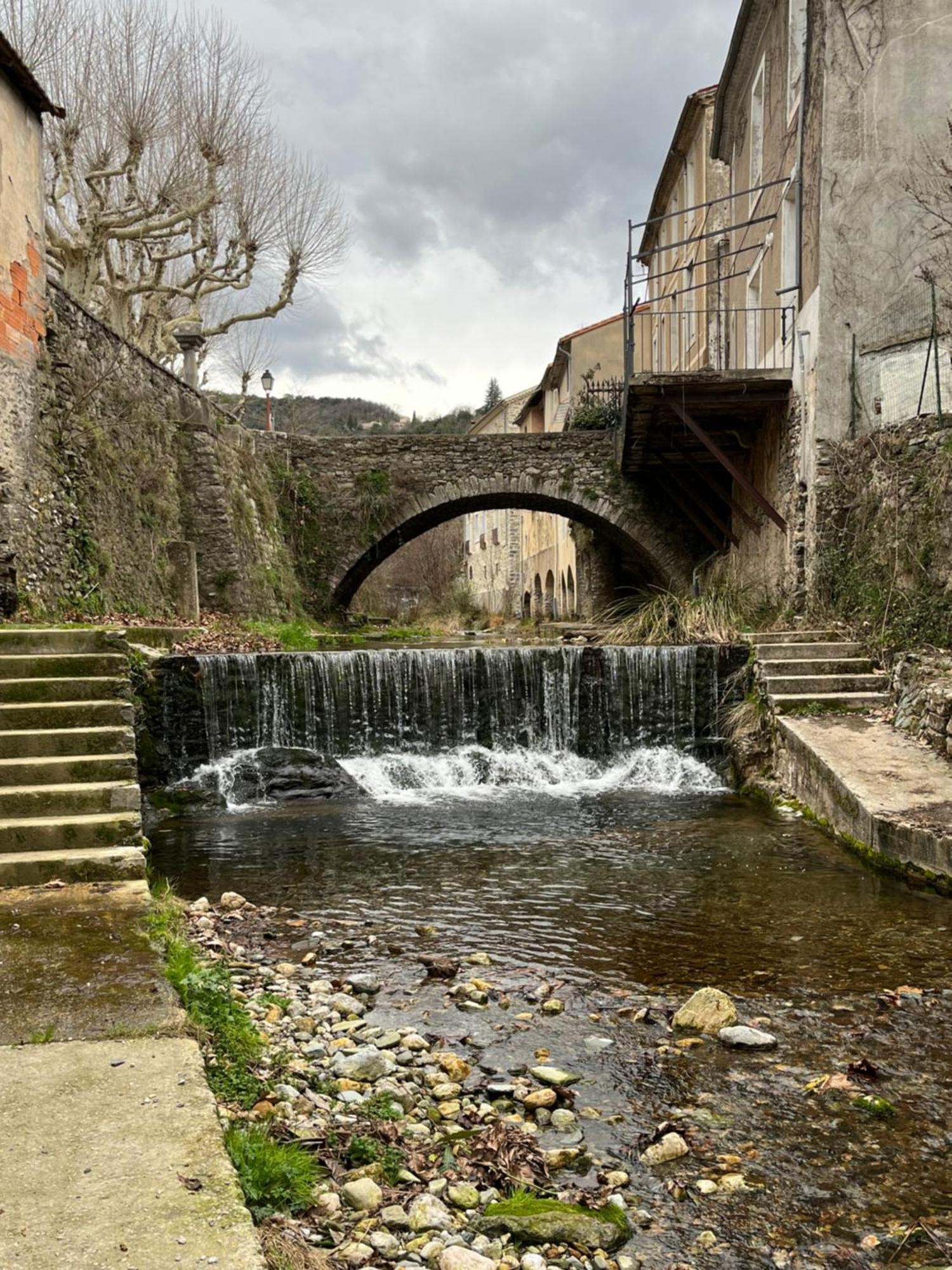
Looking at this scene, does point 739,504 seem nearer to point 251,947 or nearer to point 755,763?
point 755,763

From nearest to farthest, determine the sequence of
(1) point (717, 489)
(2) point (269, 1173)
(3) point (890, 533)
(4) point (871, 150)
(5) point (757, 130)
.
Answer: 1. (2) point (269, 1173)
2. (3) point (890, 533)
3. (4) point (871, 150)
4. (5) point (757, 130)
5. (1) point (717, 489)

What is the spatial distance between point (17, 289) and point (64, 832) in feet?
20.7

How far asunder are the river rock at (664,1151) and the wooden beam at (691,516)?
13.4 meters

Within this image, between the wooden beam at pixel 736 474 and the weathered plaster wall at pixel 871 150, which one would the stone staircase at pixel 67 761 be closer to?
the wooden beam at pixel 736 474

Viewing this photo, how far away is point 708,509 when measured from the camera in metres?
15.6

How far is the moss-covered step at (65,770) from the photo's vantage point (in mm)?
4938

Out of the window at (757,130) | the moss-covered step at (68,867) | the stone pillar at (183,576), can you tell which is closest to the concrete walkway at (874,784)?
the moss-covered step at (68,867)

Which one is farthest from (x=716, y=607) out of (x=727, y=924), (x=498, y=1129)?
(x=498, y=1129)

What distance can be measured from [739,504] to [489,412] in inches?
1227

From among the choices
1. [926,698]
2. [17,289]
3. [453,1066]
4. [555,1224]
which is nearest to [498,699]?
[926,698]

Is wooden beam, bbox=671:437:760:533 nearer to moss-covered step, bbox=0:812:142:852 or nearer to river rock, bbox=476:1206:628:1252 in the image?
moss-covered step, bbox=0:812:142:852

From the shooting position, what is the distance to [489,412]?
44.1 meters

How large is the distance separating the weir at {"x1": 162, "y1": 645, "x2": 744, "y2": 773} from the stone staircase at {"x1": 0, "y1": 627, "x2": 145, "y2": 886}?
3564 millimetres

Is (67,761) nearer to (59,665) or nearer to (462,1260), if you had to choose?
(59,665)
